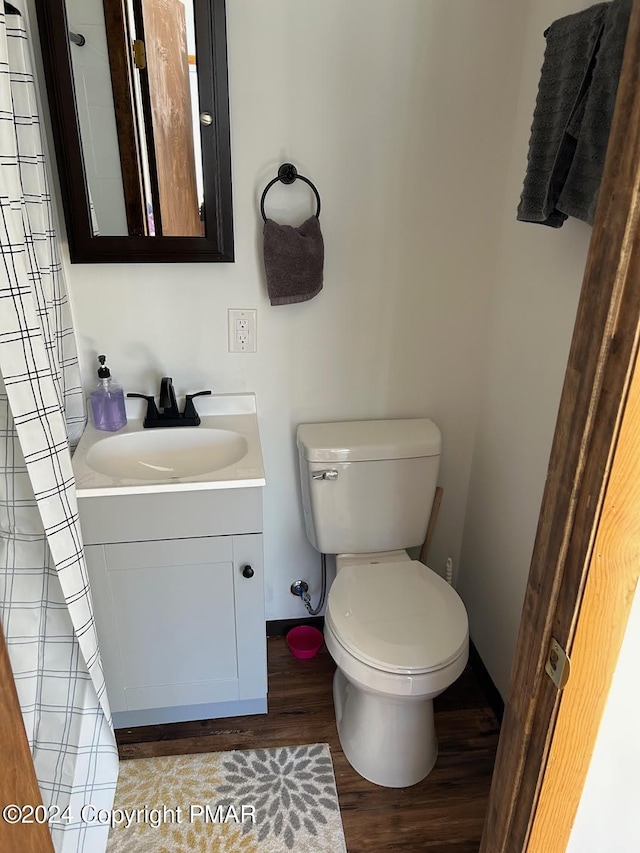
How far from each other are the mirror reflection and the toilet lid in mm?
1082

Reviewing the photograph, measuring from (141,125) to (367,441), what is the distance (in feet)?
3.40

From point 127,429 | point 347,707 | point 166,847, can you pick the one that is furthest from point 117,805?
point 127,429

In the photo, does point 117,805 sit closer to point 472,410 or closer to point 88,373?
point 88,373

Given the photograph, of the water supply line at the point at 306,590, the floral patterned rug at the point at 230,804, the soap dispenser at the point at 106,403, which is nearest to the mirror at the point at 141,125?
the soap dispenser at the point at 106,403

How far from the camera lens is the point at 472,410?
205 centimetres

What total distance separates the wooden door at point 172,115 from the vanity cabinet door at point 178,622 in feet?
2.82

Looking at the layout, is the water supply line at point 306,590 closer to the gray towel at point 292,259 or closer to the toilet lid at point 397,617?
the toilet lid at point 397,617

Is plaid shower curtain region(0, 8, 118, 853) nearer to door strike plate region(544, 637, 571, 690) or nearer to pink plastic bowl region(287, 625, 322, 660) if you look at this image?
pink plastic bowl region(287, 625, 322, 660)

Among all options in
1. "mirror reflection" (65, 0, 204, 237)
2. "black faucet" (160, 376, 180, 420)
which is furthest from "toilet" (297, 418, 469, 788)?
"mirror reflection" (65, 0, 204, 237)

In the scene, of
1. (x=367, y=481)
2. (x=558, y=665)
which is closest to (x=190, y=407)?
(x=367, y=481)

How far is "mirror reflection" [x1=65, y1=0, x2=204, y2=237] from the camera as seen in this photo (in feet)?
4.86

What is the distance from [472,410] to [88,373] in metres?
1.21

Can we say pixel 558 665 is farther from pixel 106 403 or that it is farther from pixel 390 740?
pixel 106 403

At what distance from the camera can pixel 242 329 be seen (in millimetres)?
1835
